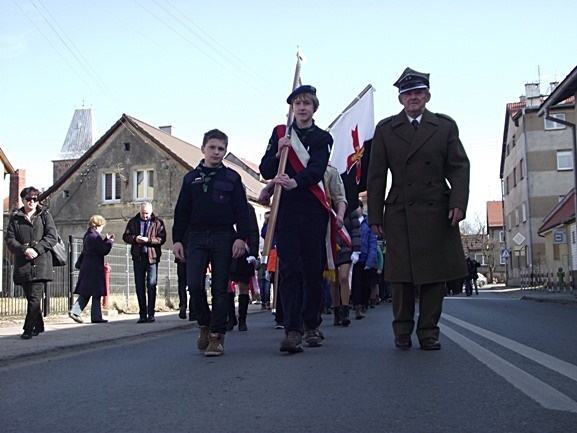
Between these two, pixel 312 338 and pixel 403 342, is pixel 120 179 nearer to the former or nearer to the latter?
pixel 312 338

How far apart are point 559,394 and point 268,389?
166 cm

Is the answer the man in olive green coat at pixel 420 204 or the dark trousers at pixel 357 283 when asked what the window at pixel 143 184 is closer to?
the dark trousers at pixel 357 283

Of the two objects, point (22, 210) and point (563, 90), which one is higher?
point (563, 90)

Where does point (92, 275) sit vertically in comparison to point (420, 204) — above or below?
below

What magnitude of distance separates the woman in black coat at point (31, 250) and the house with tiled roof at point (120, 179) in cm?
2856

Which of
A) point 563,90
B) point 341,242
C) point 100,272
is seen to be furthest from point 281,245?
point 563,90

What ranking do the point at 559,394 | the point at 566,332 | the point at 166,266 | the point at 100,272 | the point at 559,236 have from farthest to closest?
the point at 559,236
the point at 166,266
the point at 100,272
the point at 566,332
the point at 559,394

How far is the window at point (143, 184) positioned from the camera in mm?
38625

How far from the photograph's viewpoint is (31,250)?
28.0 feet

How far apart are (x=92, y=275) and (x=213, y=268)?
6.07 m

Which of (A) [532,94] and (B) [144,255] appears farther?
(A) [532,94]

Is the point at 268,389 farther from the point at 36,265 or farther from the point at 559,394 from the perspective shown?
the point at 36,265

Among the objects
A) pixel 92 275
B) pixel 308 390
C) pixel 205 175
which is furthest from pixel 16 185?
pixel 308 390

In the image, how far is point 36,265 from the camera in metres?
8.61
